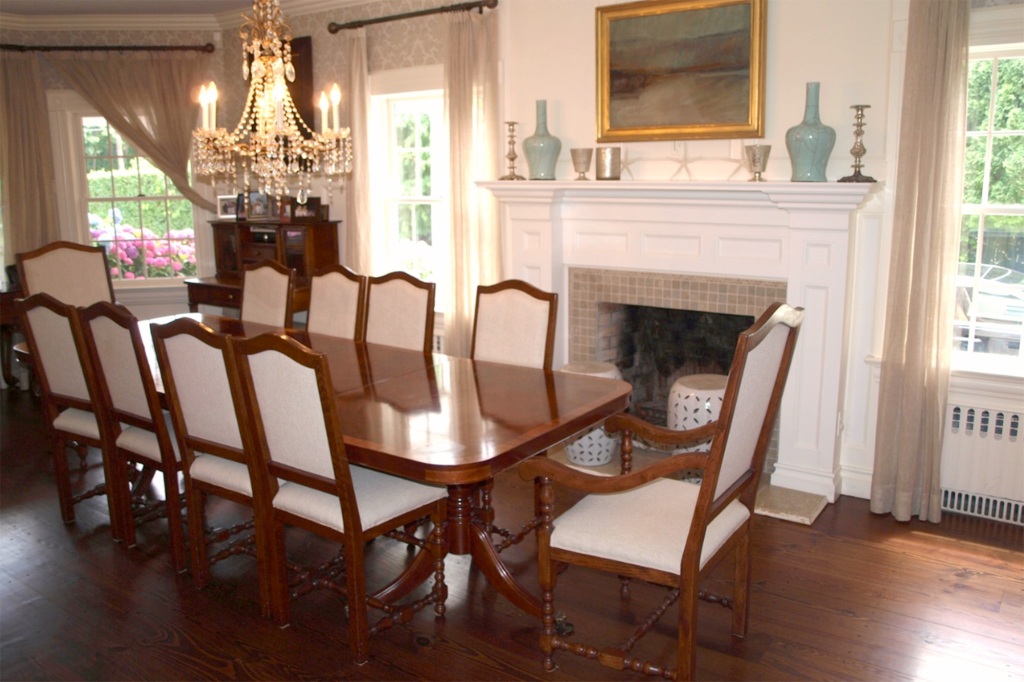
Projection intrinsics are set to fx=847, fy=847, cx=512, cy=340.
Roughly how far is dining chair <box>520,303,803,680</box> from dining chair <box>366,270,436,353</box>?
1504 millimetres

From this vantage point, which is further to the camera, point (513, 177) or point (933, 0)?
point (513, 177)

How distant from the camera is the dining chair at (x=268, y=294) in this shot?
4.36 m

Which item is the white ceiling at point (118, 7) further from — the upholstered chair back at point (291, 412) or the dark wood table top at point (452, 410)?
the upholstered chair back at point (291, 412)

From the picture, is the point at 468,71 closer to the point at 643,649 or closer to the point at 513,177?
the point at 513,177

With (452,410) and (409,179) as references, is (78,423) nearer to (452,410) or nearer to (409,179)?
(452,410)

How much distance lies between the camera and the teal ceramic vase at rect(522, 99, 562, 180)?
443cm

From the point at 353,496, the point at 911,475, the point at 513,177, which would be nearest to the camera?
the point at 353,496

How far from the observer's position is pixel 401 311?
3969 millimetres

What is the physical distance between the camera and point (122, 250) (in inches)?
262

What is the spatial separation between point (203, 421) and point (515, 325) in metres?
1.33

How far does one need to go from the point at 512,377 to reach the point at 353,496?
0.95 m

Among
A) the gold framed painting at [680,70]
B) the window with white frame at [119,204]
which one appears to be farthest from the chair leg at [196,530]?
the window with white frame at [119,204]

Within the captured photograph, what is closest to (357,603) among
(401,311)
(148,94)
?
(401,311)

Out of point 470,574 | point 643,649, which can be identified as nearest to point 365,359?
point 470,574
